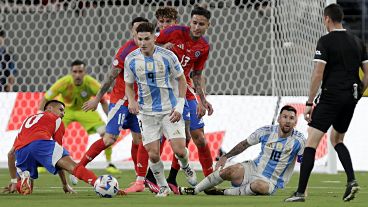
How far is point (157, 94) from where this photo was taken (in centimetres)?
1071

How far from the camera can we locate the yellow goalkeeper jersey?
15.7 meters

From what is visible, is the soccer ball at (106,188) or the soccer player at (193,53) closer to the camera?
the soccer ball at (106,188)

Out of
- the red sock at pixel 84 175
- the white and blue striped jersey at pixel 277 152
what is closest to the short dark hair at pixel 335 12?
the white and blue striped jersey at pixel 277 152

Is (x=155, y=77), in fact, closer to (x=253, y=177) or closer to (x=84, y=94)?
(x=253, y=177)

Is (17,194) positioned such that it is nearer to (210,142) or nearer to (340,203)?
(340,203)

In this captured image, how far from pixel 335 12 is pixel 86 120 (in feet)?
22.6

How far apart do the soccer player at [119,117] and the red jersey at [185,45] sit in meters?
0.31

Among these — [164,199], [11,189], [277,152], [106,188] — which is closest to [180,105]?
[164,199]

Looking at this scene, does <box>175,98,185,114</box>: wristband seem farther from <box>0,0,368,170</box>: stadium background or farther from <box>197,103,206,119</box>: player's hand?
<box>0,0,368,170</box>: stadium background

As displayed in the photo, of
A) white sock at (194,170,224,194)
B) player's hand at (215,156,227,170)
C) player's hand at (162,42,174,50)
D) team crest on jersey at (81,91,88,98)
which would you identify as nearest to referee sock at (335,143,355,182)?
player's hand at (215,156,227,170)

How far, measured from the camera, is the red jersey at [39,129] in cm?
1099

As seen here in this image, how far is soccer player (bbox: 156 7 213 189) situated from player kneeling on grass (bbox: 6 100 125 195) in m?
1.44

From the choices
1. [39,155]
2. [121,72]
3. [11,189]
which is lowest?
[11,189]

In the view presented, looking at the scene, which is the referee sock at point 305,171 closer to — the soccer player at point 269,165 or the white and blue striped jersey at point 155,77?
the soccer player at point 269,165
